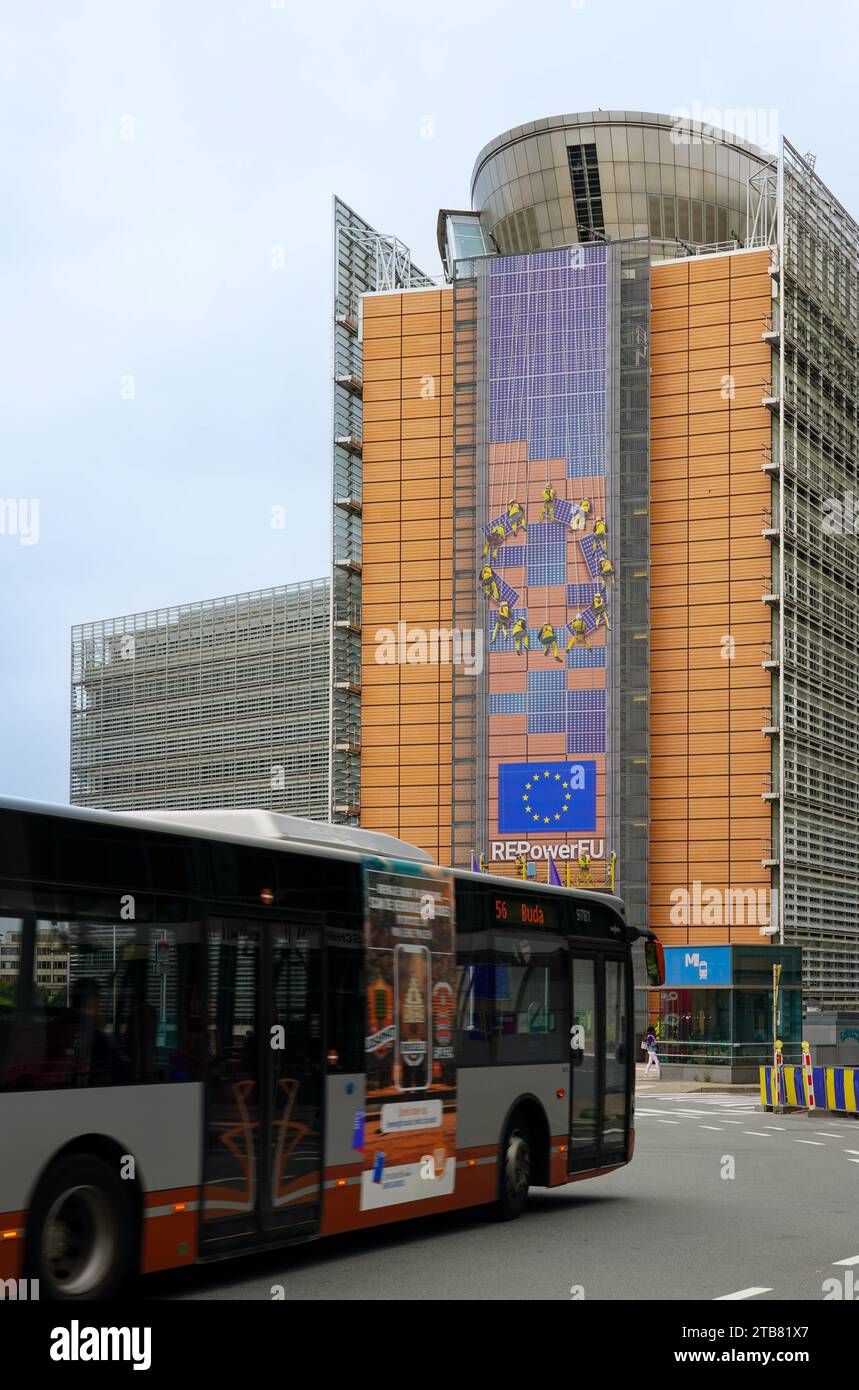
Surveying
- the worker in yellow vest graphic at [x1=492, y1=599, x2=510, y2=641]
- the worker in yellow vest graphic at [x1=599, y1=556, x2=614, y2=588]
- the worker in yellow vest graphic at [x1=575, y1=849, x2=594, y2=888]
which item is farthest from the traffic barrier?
the worker in yellow vest graphic at [x1=492, y1=599, x2=510, y2=641]

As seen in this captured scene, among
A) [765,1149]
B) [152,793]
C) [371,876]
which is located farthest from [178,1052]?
[152,793]

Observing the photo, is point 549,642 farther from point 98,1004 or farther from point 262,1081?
point 98,1004

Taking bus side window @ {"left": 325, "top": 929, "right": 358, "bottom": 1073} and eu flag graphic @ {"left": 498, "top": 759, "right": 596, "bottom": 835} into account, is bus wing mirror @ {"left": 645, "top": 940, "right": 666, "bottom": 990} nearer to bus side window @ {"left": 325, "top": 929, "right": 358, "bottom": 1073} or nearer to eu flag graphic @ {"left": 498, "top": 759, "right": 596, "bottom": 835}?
bus side window @ {"left": 325, "top": 929, "right": 358, "bottom": 1073}

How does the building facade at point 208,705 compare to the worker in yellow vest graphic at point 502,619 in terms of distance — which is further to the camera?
the building facade at point 208,705

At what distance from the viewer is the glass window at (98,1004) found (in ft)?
30.0

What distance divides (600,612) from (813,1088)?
1188 inches

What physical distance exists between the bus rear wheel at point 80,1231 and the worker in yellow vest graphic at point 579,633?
54470mm

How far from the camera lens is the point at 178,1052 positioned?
10383 millimetres

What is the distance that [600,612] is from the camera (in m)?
63.6

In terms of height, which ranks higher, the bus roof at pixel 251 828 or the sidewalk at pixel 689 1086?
the bus roof at pixel 251 828

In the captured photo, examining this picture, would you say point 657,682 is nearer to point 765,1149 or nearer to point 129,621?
point 765,1149

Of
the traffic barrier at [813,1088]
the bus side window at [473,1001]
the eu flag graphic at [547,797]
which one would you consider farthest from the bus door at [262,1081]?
the eu flag graphic at [547,797]

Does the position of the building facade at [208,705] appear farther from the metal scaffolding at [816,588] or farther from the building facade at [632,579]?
the metal scaffolding at [816,588]
